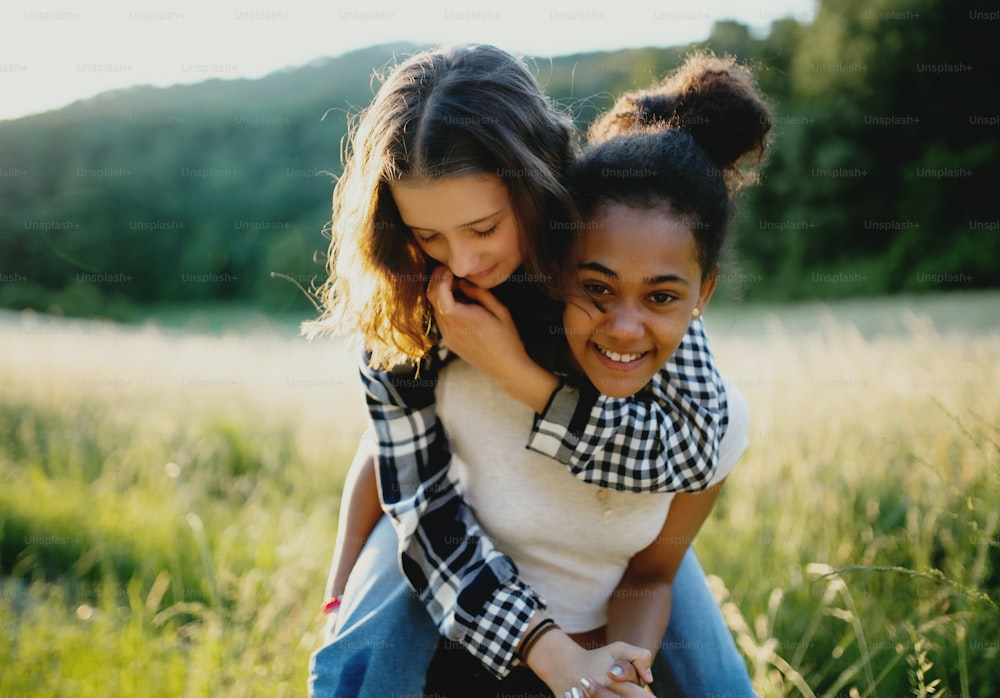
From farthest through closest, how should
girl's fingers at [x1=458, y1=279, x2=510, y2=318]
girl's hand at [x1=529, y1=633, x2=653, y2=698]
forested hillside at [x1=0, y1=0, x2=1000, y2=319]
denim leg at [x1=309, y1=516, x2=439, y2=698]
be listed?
forested hillside at [x1=0, y1=0, x2=1000, y2=319] < girl's fingers at [x1=458, y1=279, x2=510, y2=318] < denim leg at [x1=309, y1=516, x2=439, y2=698] < girl's hand at [x1=529, y1=633, x2=653, y2=698]

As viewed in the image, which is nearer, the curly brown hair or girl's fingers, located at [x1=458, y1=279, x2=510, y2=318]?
the curly brown hair

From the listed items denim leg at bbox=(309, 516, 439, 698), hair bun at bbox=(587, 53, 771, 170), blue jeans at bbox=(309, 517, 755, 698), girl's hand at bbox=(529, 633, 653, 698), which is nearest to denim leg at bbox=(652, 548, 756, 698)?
blue jeans at bbox=(309, 517, 755, 698)

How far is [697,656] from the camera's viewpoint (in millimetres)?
2076

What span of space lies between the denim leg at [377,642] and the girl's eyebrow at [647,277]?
3.32ft

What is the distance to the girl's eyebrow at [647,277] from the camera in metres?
1.88

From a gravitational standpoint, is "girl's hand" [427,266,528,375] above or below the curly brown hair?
below

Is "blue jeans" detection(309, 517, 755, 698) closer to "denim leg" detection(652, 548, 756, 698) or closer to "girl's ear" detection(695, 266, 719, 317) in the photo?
"denim leg" detection(652, 548, 756, 698)

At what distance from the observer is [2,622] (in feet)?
9.61

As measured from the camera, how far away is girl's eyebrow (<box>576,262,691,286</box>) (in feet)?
6.15

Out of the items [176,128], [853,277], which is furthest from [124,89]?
[853,277]

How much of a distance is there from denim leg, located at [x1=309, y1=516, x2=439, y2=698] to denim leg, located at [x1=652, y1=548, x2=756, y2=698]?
2.22 ft

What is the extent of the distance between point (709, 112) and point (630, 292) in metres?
0.63

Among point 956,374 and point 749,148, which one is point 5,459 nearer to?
point 749,148

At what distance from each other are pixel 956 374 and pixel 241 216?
124 ft
